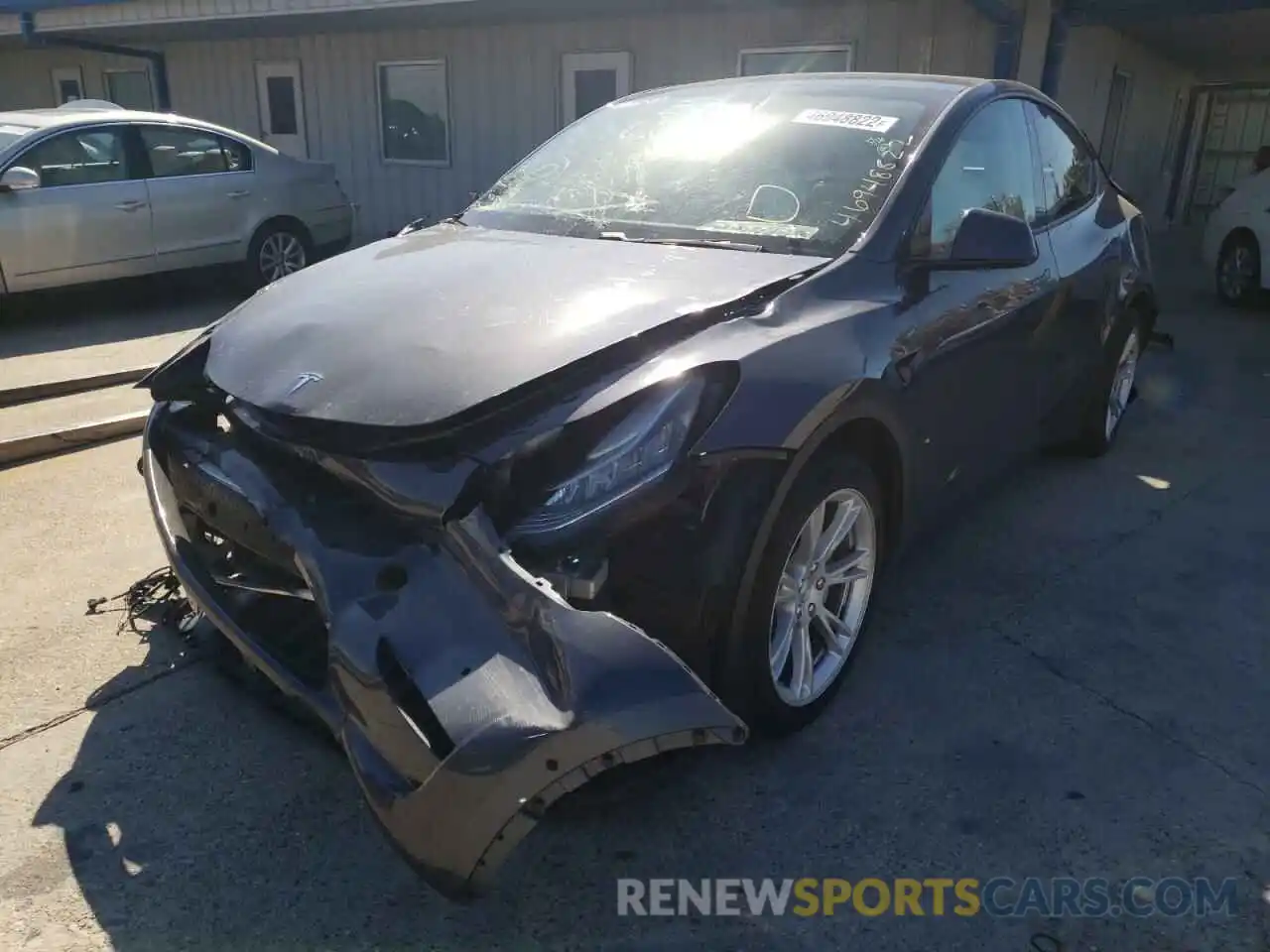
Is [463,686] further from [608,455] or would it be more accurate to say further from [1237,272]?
[1237,272]

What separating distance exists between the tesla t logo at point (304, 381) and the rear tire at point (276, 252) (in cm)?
666

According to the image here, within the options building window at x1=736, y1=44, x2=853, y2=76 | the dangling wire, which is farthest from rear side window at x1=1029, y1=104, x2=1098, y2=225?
building window at x1=736, y1=44, x2=853, y2=76

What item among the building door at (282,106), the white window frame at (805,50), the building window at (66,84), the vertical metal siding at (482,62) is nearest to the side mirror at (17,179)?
the vertical metal siding at (482,62)

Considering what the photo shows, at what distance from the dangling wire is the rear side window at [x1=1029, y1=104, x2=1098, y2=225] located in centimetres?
335

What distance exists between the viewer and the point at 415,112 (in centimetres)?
1210

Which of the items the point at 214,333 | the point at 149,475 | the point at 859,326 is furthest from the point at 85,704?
the point at 859,326

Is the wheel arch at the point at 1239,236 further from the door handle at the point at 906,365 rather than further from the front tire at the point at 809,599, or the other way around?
the front tire at the point at 809,599

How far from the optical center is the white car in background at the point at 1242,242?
852 cm

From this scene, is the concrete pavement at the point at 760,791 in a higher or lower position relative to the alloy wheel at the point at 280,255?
lower

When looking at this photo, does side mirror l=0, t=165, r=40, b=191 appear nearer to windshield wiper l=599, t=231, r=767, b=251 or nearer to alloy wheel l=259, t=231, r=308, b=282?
alloy wheel l=259, t=231, r=308, b=282

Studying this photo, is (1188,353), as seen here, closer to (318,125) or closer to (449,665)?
(449,665)

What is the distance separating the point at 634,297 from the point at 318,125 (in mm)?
12234

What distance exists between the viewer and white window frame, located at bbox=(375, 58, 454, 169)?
11.7m

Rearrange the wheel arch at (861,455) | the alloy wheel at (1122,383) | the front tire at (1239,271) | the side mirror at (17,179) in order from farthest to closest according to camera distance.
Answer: the front tire at (1239,271) < the side mirror at (17,179) < the alloy wheel at (1122,383) < the wheel arch at (861,455)
